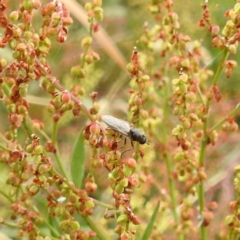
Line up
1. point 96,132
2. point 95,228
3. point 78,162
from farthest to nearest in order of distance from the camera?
point 78,162, point 95,228, point 96,132

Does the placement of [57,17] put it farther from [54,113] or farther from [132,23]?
[132,23]

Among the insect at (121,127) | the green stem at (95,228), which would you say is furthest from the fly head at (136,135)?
the green stem at (95,228)

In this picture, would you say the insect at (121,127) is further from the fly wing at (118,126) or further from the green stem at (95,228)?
the green stem at (95,228)

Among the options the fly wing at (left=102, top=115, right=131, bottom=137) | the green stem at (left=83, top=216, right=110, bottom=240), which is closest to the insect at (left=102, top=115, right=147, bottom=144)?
the fly wing at (left=102, top=115, right=131, bottom=137)

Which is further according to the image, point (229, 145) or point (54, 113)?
point (229, 145)

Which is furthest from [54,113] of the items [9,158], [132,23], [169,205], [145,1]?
[132,23]

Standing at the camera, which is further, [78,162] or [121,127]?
[78,162]

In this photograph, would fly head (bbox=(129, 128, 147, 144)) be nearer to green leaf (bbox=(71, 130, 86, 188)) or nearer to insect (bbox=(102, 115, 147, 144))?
insect (bbox=(102, 115, 147, 144))

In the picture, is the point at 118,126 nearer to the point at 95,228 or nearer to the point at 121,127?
the point at 121,127

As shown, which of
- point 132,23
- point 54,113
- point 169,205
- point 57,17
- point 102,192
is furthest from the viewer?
point 132,23

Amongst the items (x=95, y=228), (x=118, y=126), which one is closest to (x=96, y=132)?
(x=118, y=126)
